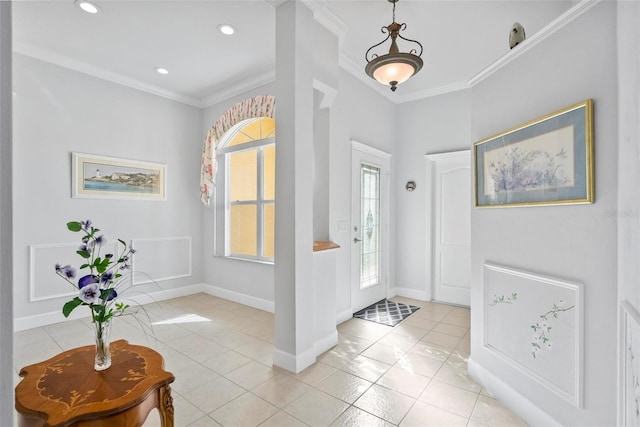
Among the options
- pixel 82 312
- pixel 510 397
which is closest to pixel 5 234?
pixel 510 397

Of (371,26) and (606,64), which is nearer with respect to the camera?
(606,64)

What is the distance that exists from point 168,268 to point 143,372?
3.47m

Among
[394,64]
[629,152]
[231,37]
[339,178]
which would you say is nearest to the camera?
[629,152]

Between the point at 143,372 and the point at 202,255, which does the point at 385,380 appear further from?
the point at 202,255

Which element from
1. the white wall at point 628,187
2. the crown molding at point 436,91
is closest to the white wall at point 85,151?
the crown molding at point 436,91

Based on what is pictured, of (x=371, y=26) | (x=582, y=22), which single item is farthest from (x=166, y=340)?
(x=582, y=22)

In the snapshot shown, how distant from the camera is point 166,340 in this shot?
3053 mm

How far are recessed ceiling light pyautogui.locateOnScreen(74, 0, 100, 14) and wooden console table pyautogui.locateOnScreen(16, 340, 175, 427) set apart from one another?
2.95 meters

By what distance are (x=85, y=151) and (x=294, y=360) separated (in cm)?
364

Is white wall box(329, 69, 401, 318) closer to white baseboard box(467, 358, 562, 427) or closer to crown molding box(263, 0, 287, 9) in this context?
crown molding box(263, 0, 287, 9)

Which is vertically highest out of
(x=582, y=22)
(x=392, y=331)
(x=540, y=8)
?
(x=540, y=8)

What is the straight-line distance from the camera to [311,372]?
2.44m

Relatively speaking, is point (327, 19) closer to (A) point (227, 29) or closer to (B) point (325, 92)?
(B) point (325, 92)

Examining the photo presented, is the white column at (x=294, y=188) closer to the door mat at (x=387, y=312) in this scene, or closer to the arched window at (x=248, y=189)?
the door mat at (x=387, y=312)
